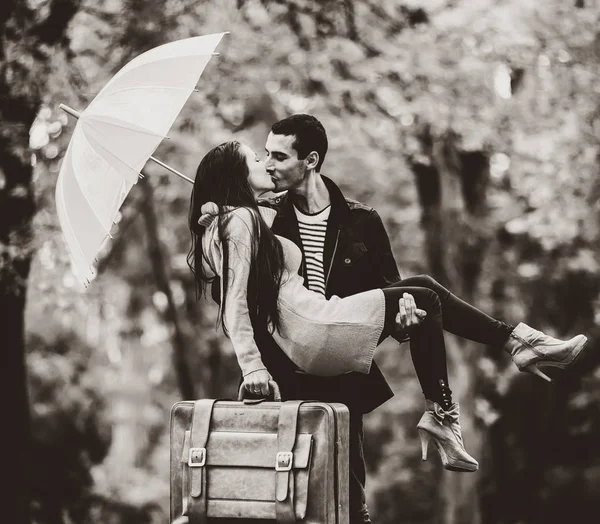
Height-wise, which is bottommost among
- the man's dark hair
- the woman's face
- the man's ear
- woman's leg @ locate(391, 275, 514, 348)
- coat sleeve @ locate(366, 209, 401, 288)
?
woman's leg @ locate(391, 275, 514, 348)

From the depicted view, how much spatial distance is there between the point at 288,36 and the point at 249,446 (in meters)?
6.19

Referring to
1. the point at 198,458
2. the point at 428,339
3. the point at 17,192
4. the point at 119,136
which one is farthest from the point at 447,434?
the point at 17,192

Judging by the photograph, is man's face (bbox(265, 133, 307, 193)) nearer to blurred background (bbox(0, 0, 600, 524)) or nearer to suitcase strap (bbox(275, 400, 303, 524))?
suitcase strap (bbox(275, 400, 303, 524))

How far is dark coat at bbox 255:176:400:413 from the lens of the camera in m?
4.93

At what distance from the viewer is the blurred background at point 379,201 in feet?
28.6

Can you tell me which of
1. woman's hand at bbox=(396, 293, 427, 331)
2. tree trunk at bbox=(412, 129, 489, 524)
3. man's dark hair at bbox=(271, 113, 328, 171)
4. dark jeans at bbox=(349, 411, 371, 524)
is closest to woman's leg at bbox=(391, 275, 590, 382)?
woman's hand at bbox=(396, 293, 427, 331)

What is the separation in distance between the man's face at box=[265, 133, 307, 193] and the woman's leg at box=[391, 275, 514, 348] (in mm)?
774

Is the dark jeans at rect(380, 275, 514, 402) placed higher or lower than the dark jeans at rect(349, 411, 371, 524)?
higher

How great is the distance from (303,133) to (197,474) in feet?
5.83

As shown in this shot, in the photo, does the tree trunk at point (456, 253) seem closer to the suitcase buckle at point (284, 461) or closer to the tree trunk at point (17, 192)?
the tree trunk at point (17, 192)

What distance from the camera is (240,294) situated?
15.2 feet

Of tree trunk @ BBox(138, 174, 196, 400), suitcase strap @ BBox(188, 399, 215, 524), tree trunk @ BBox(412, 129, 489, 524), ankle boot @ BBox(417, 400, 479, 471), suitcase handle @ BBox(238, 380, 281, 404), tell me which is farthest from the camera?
tree trunk @ BBox(138, 174, 196, 400)

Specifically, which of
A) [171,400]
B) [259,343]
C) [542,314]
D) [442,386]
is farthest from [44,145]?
[171,400]

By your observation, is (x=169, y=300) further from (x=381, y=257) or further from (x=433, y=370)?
(x=433, y=370)
